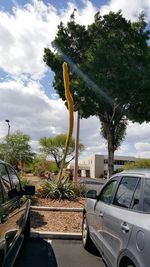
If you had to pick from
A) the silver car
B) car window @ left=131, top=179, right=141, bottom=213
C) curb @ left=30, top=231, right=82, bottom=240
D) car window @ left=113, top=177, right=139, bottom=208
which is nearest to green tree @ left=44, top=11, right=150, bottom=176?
curb @ left=30, top=231, right=82, bottom=240

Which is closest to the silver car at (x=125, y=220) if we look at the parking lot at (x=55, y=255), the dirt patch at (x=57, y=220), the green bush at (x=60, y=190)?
the parking lot at (x=55, y=255)

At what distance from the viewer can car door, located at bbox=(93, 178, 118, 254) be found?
5.66m

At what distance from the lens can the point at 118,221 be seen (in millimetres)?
4574

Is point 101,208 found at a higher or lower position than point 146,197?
lower

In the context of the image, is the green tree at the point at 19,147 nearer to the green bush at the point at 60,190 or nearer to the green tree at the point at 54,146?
the green tree at the point at 54,146

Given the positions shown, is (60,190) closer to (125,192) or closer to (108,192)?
(108,192)

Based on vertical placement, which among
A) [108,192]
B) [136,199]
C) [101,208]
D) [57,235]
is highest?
[108,192]

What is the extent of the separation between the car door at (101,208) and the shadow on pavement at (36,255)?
968mm

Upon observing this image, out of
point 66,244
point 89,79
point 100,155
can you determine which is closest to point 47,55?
point 89,79

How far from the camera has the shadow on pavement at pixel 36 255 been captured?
634 cm

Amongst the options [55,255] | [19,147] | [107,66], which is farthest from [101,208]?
[19,147]

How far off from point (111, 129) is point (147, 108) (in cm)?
312

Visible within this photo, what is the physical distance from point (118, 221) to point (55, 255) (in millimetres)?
2795

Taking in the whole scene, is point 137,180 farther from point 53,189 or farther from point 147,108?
point 147,108
